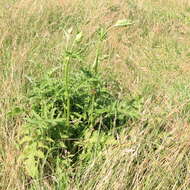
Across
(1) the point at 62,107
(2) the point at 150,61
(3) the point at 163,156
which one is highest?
(1) the point at 62,107

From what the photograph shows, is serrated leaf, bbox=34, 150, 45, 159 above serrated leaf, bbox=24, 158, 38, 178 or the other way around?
above

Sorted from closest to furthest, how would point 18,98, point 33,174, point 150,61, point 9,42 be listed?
point 33,174 < point 18,98 < point 9,42 < point 150,61

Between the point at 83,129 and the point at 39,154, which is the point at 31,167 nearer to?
the point at 39,154

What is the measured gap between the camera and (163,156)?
73.7 inches

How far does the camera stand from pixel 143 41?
425 cm

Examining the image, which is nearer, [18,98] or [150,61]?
[18,98]

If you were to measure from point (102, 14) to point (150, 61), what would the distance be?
3.01 feet

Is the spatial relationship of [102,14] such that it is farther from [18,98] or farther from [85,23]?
[18,98]

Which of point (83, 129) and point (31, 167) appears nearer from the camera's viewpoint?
point (31, 167)

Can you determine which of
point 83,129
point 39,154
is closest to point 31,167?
point 39,154

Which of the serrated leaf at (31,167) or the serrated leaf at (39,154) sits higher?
the serrated leaf at (39,154)

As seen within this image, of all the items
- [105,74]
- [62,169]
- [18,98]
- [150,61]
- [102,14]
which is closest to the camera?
[62,169]

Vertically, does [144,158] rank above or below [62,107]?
below

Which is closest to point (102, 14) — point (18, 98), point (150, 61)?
point (150, 61)
